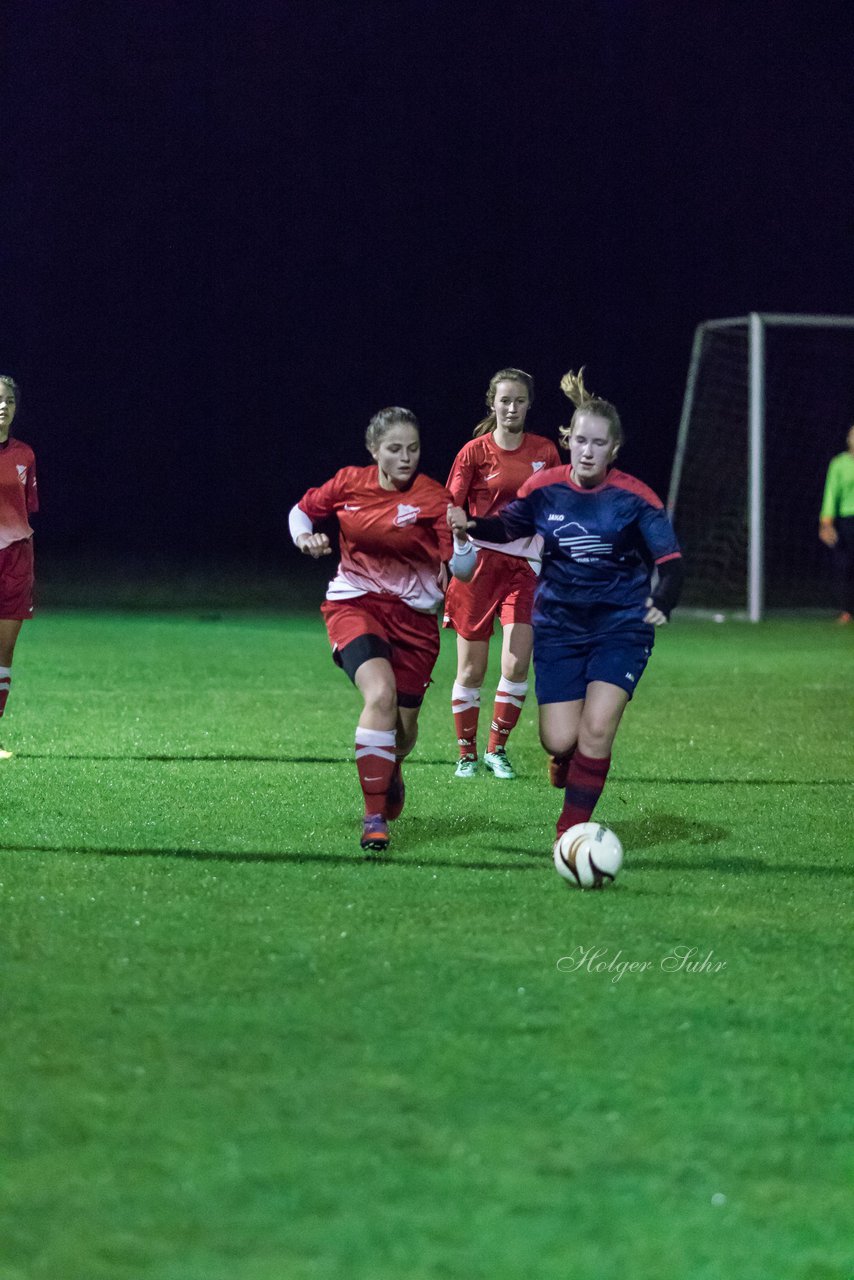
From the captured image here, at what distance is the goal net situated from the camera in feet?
63.5

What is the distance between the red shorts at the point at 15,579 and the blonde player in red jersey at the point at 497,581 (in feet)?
6.90

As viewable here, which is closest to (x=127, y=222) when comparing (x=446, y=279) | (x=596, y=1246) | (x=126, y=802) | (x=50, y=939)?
(x=446, y=279)

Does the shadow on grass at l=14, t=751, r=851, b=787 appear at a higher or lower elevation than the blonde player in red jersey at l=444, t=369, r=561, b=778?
lower

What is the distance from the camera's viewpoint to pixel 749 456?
19.9 m

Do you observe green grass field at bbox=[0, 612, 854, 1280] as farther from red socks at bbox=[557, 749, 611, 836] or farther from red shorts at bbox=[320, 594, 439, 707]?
red shorts at bbox=[320, 594, 439, 707]

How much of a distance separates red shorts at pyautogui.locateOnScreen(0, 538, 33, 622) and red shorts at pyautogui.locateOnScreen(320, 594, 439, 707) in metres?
2.54

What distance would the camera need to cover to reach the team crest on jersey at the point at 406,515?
21.9 feet

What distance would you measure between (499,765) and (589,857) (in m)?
2.79

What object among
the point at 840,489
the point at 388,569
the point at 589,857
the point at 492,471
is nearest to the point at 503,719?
the point at 492,471

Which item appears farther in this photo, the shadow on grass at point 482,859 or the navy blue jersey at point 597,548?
the navy blue jersey at point 597,548

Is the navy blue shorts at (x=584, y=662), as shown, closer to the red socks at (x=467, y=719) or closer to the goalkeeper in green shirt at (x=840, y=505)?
the red socks at (x=467, y=719)

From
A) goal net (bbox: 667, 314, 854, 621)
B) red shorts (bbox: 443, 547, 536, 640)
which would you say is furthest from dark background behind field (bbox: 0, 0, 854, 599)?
red shorts (bbox: 443, 547, 536, 640)

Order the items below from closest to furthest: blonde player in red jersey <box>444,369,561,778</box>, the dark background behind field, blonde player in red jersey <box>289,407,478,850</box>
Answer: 1. blonde player in red jersey <box>289,407,478,850</box>
2. blonde player in red jersey <box>444,369,561,778</box>
3. the dark background behind field

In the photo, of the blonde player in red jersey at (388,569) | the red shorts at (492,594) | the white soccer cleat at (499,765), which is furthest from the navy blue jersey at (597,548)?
the red shorts at (492,594)
